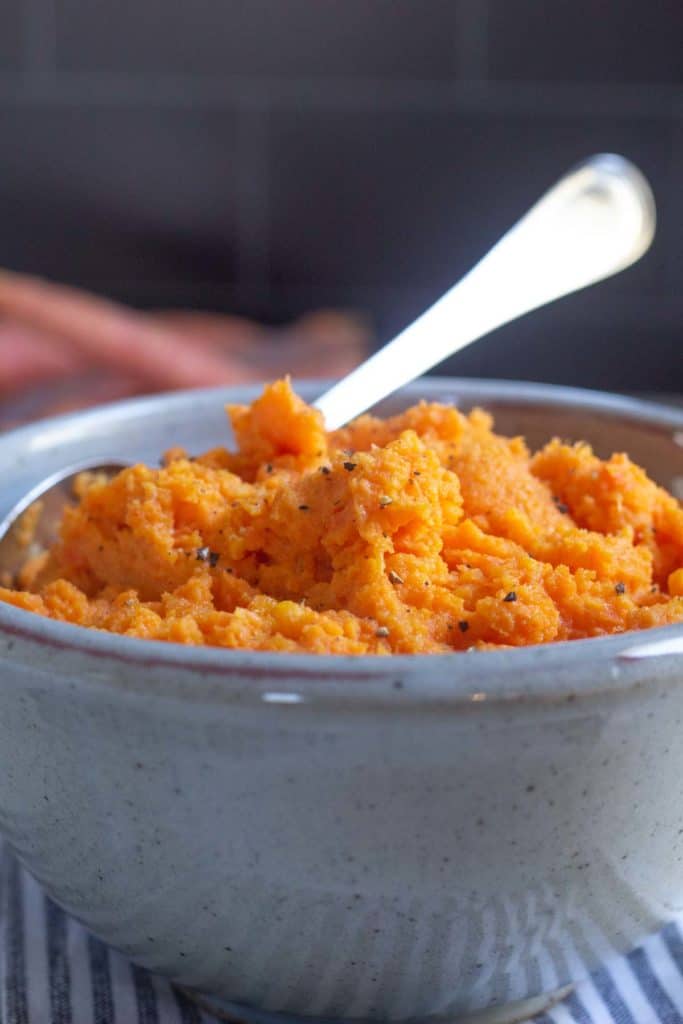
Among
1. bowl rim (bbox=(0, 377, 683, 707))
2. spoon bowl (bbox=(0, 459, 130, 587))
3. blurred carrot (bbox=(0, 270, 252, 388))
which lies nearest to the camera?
bowl rim (bbox=(0, 377, 683, 707))

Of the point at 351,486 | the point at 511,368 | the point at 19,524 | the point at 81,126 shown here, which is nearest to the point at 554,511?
the point at 351,486

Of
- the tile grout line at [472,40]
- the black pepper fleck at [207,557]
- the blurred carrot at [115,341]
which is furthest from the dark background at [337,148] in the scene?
the black pepper fleck at [207,557]

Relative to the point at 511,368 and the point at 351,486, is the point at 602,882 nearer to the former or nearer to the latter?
the point at 351,486

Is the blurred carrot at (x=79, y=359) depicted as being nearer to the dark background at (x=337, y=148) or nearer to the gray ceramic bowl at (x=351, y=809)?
the dark background at (x=337, y=148)

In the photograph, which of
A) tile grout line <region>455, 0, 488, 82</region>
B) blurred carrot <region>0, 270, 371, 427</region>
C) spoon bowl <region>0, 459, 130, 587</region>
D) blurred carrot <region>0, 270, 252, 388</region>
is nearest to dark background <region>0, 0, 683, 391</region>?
tile grout line <region>455, 0, 488, 82</region>

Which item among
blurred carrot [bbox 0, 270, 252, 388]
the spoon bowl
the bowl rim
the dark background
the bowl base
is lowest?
the bowl base

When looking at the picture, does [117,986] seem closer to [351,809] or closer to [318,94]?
[351,809]

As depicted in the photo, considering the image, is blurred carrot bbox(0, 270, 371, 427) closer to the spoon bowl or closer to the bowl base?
the spoon bowl
